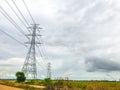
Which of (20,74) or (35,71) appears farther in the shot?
(20,74)

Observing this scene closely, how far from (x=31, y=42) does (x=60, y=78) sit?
9157 millimetres

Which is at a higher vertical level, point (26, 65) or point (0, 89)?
point (26, 65)

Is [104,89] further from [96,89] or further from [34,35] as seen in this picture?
[34,35]

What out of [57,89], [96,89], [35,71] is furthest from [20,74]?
[96,89]

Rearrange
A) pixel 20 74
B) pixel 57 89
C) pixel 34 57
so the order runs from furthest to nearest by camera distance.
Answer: pixel 20 74 < pixel 34 57 < pixel 57 89

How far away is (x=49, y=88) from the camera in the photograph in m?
51.8

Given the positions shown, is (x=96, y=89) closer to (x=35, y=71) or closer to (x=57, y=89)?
(x=57, y=89)

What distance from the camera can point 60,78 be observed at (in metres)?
56.1

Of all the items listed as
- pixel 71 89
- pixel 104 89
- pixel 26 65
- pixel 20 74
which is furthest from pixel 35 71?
pixel 20 74

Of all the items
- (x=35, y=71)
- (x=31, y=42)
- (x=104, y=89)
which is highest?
(x=31, y=42)

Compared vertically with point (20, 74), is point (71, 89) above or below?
below

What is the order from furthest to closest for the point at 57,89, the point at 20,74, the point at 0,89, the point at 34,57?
the point at 20,74
the point at 34,57
the point at 57,89
the point at 0,89

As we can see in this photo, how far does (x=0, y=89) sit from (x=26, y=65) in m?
11.2

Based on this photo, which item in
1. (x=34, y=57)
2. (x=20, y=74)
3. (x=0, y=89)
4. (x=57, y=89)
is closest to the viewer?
(x=0, y=89)
